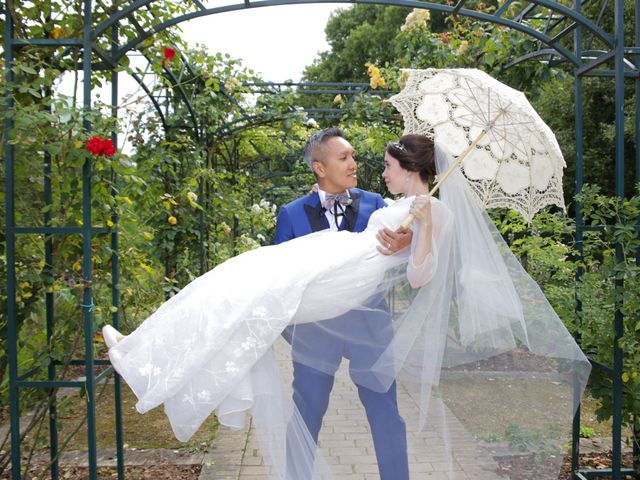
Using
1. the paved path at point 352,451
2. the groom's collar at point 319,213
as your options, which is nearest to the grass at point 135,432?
the paved path at point 352,451

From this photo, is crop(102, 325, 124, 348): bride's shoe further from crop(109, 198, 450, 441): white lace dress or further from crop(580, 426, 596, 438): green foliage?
crop(580, 426, 596, 438): green foliage

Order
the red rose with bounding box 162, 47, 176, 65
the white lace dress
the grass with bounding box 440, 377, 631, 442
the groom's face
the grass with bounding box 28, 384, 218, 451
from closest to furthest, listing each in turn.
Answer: the white lace dress
the grass with bounding box 440, 377, 631, 442
the groom's face
the red rose with bounding box 162, 47, 176, 65
the grass with bounding box 28, 384, 218, 451

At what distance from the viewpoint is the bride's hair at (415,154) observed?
8.86 ft

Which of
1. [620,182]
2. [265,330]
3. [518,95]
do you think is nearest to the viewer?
[265,330]

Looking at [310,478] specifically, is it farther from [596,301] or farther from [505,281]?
[596,301]

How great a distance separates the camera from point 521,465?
267cm

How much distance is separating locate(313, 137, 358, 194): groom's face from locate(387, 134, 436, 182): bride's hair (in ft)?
0.74

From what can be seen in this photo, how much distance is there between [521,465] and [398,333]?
78 centimetres

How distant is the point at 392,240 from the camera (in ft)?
8.37

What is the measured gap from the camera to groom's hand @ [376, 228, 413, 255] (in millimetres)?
2541

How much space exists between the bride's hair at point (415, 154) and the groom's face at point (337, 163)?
0.22 meters

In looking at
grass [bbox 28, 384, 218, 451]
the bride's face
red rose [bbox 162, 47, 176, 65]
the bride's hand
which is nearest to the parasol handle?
the bride's hand

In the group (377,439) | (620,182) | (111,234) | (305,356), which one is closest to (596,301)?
(620,182)

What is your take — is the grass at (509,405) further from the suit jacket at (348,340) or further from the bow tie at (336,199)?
the bow tie at (336,199)
